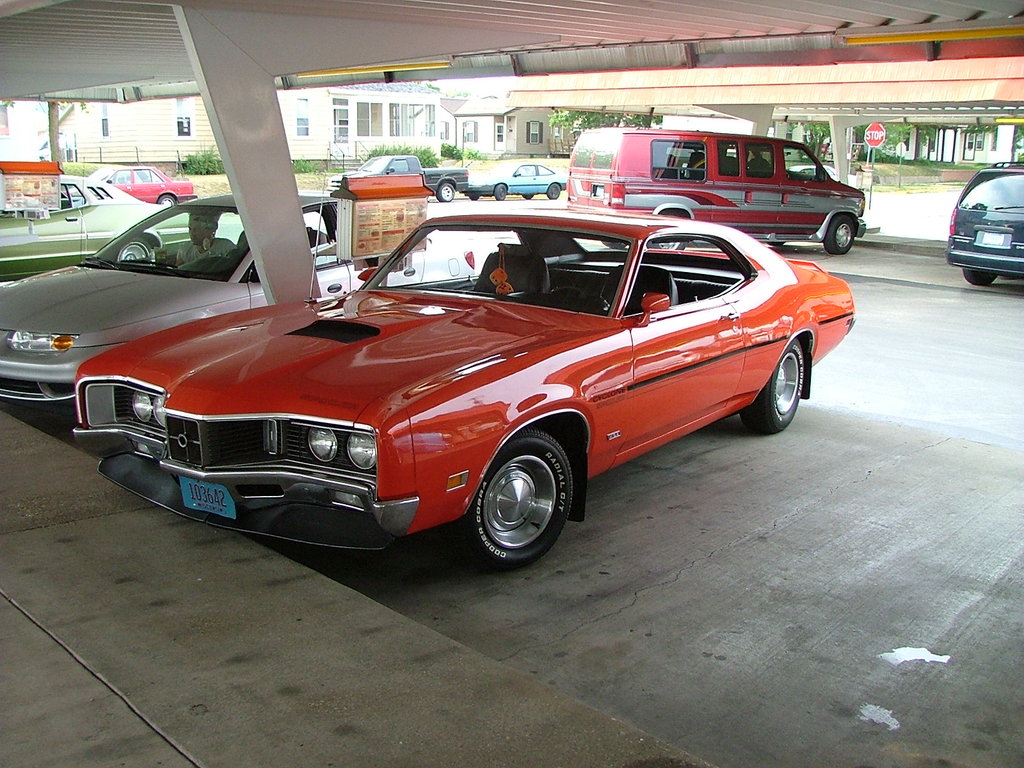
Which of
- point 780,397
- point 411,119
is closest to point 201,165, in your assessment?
point 411,119

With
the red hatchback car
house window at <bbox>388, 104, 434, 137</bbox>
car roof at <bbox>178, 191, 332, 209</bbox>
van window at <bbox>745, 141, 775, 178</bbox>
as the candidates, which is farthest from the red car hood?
house window at <bbox>388, 104, 434, 137</bbox>

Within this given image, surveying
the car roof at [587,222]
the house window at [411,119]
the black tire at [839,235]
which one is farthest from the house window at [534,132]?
the car roof at [587,222]

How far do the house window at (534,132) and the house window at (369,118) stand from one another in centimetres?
1584

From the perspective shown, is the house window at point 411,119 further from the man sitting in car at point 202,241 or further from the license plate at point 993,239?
the man sitting in car at point 202,241

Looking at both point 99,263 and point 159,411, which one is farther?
point 99,263

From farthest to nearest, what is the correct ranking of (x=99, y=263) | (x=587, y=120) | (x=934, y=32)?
1. (x=587, y=120)
2. (x=934, y=32)
3. (x=99, y=263)

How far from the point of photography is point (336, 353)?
4.60 metres

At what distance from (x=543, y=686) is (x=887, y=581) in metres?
2.10

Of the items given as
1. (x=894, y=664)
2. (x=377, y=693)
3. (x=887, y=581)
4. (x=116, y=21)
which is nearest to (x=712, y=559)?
(x=887, y=581)

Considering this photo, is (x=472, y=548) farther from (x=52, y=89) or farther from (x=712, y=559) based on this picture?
(x=52, y=89)

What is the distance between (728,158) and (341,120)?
1148 inches

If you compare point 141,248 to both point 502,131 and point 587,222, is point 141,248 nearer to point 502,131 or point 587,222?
point 587,222

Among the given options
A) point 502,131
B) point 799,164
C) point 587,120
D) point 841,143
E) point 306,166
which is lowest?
point 799,164

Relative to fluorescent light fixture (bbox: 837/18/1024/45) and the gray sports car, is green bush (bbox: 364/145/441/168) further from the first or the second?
the gray sports car
